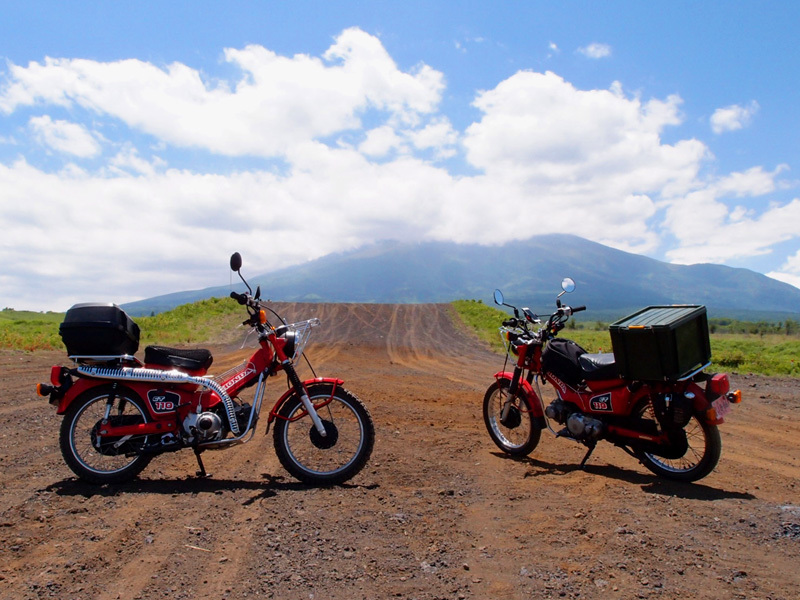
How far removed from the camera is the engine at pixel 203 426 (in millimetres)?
5293

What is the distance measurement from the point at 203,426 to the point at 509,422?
11.1ft

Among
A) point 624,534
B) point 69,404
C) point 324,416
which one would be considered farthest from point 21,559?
point 624,534

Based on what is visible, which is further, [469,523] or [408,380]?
[408,380]

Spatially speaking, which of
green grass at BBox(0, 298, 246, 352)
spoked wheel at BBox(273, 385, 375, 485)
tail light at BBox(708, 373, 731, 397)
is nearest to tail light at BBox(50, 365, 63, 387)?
spoked wheel at BBox(273, 385, 375, 485)

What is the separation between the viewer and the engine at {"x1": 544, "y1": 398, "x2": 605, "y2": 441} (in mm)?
5809

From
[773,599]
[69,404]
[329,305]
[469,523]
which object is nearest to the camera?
[773,599]

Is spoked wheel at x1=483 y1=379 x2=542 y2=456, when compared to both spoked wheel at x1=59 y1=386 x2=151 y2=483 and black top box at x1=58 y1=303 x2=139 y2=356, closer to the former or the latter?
spoked wheel at x1=59 y1=386 x2=151 y2=483

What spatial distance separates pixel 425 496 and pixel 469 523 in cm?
68

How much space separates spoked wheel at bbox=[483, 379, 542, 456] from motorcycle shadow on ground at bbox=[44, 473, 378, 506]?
2080 mm

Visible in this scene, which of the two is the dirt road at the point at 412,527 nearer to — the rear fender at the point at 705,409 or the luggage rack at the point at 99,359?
the rear fender at the point at 705,409

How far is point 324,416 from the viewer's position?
5469mm

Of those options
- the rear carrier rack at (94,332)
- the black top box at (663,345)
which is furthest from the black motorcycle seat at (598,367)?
the rear carrier rack at (94,332)

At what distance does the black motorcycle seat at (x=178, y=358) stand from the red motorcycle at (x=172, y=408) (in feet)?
0.03

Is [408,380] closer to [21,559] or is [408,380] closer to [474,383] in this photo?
[474,383]
